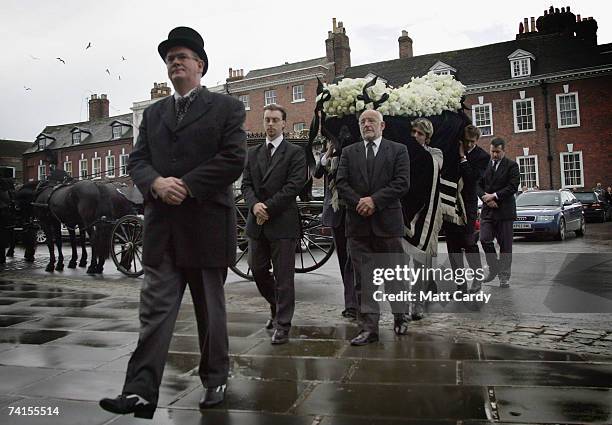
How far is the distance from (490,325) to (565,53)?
32.5 metres

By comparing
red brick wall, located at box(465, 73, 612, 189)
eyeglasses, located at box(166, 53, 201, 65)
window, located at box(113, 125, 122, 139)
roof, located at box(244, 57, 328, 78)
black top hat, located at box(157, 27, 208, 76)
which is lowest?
eyeglasses, located at box(166, 53, 201, 65)

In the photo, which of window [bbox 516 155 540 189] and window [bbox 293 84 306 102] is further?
window [bbox 293 84 306 102]

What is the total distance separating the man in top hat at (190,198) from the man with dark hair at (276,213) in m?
1.42

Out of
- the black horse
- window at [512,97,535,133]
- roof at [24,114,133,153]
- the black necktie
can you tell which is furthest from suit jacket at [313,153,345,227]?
roof at [24,114,133,153]

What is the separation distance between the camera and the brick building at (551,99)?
3111cm

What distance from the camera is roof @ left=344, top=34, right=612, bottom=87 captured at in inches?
1267

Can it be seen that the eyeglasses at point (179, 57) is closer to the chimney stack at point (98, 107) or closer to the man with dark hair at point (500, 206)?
the man with dark hair at point (500, 206)

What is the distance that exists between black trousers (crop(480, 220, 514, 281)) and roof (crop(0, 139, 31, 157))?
→ 6526 cm

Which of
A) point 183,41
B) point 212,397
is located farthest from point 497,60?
point 212,397

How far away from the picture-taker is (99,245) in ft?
33.7

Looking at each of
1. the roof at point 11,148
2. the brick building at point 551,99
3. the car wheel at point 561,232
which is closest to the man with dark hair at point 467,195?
the car wheel at point 561,232

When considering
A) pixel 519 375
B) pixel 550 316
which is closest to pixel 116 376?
pixel 519 375

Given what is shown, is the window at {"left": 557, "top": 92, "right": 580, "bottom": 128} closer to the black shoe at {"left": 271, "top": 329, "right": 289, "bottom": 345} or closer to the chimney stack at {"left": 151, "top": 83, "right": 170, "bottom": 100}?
the chimney stack at {"left": 151, "top": 83, "right": 170, "bottom": 100}

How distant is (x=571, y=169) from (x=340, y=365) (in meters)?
31.7
